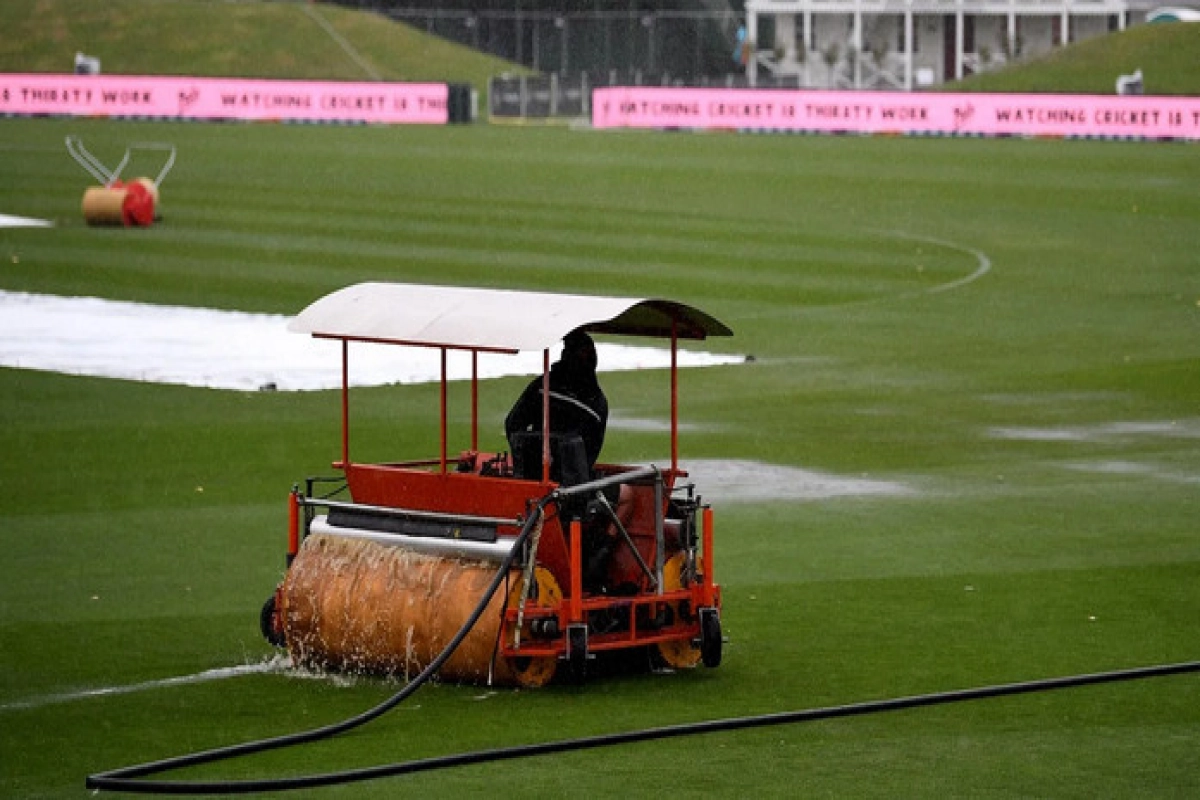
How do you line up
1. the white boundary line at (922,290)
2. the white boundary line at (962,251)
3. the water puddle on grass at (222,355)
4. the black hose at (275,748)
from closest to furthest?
the black hose at (275,748) → the water puddle on grass at (222,355) → the white boundary line at (922,290) → the white boundary line at (962,251)

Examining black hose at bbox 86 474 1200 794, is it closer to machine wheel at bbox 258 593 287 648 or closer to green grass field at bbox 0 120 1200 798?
green grass field at bbox 0 120 1200 798

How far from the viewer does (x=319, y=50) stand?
117 meters

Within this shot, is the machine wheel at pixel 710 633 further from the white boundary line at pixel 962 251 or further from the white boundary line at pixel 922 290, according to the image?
the white boundary line at pixel 962 251

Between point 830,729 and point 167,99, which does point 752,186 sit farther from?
point 830,729

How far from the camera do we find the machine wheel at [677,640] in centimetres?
1576

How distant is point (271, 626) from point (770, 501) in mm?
7103

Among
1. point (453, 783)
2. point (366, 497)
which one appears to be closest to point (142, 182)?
point (366, 497)

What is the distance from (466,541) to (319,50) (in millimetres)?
103483

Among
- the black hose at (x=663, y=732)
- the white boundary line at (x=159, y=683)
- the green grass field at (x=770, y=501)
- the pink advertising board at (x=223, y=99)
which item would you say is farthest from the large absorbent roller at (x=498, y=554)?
the pink advertising board at (x=223, y=99)

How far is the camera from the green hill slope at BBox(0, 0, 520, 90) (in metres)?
113

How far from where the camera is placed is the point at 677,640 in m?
15.8

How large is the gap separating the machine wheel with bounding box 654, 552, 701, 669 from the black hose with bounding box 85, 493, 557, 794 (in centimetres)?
108

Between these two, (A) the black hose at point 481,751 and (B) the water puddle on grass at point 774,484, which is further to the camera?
(B) the water puddle on grass at point 774,484

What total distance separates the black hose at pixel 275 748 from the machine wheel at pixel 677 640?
108 cm
